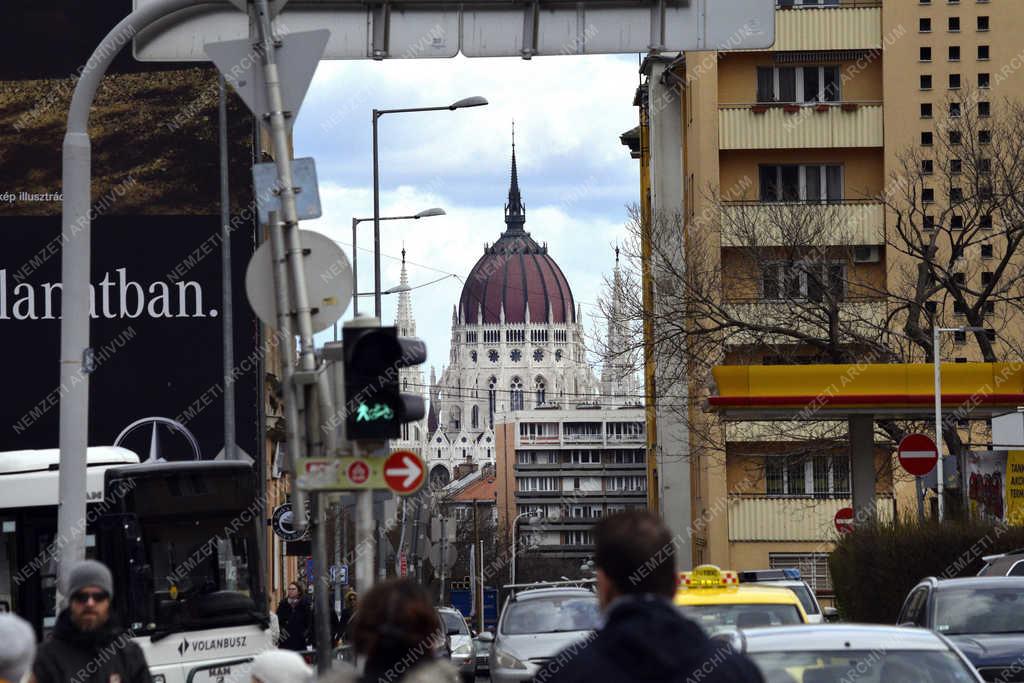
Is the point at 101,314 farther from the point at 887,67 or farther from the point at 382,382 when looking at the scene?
the point at 382,382

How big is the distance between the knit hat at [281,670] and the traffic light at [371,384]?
2670mm

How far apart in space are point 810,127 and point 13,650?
4620 centimetres

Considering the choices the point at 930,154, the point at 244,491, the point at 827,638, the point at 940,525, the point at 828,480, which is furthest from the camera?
the point at 828,480

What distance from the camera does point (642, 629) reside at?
5.04 m

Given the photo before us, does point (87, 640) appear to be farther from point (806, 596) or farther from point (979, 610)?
point (806, 596)

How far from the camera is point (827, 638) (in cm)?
968

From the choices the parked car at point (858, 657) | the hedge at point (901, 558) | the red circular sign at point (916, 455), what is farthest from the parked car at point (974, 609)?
the red circular sign at point (916, 455)

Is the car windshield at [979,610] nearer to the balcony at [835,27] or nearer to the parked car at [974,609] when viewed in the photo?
the parked car at [974,609]

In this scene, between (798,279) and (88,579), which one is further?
(798,279)

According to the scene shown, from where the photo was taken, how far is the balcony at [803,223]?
37.3 m

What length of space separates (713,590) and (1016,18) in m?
40.4

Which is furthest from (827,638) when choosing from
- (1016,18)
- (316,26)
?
(1016,18)

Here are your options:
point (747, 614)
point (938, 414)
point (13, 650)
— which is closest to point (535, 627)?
point (747, 614)

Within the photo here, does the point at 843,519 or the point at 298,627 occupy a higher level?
the point at 843,519
